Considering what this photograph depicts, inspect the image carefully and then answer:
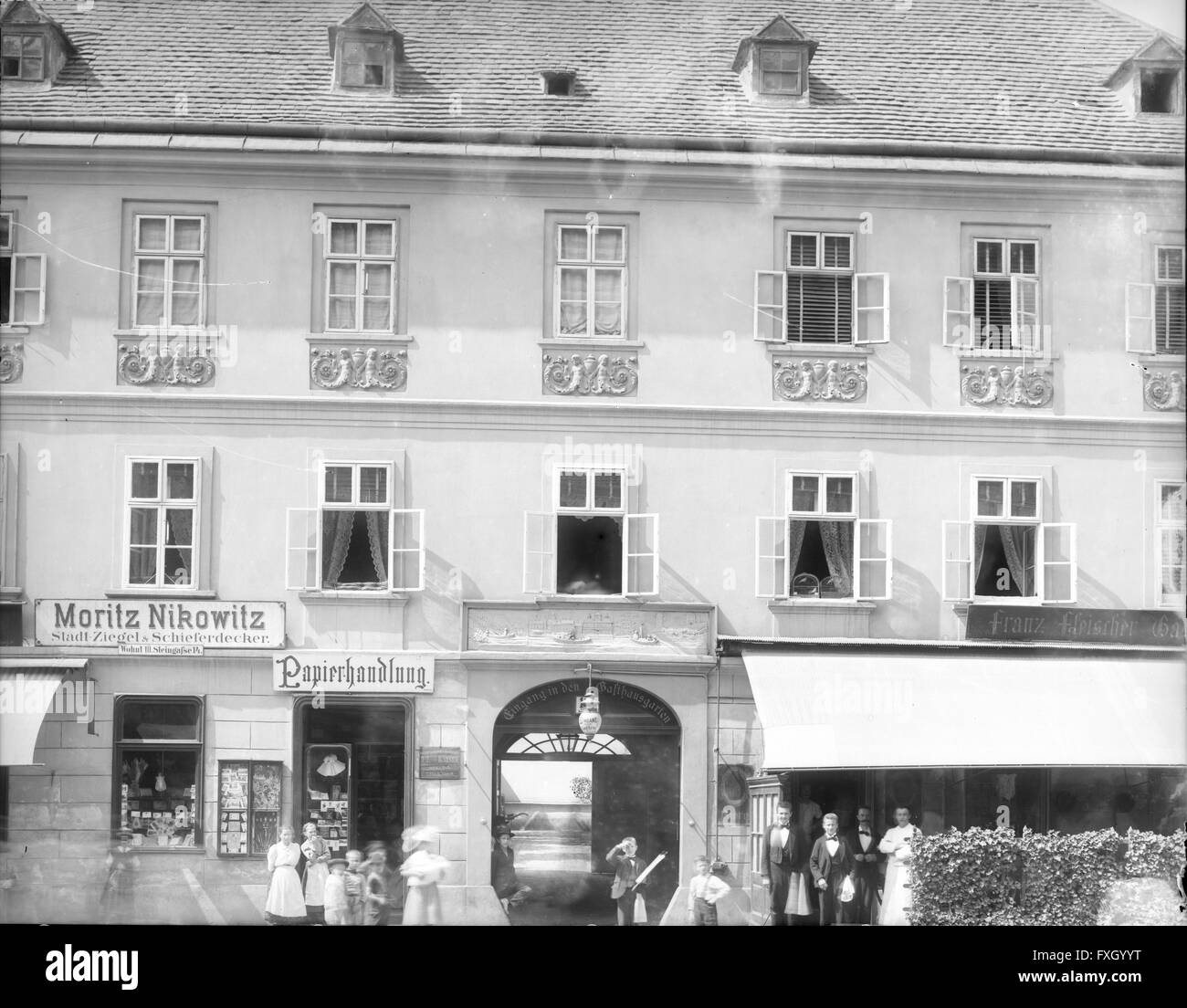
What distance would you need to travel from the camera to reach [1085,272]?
29.0 feet

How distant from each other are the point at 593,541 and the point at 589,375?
85cm

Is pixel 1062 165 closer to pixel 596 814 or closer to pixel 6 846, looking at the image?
pixel 596 814

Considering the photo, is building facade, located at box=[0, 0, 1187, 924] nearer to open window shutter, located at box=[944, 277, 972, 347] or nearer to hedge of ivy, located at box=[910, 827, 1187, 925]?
open window shutter, located at box=[944, 277, 972, 347]

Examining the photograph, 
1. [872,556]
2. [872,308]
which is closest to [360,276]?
[872,308]

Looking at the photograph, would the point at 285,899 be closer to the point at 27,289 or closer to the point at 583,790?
the point at 583,790

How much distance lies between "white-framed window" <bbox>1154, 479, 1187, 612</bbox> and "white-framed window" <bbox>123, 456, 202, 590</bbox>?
4.87 metres

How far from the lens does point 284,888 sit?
26.3ft

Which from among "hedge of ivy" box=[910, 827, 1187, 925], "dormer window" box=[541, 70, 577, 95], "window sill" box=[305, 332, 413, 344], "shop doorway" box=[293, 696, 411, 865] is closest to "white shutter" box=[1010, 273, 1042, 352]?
"dormer window" box=[541, 70, 577, 95]

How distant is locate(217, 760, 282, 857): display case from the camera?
324 inches

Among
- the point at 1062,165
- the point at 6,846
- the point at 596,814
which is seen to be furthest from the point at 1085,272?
the point at 6,846

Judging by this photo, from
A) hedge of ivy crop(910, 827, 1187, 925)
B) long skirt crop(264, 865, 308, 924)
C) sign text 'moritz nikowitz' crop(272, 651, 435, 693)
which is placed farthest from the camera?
sign text 'moritz nikowitz' crop(272, 651, 435, 693)

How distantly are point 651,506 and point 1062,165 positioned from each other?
279cm

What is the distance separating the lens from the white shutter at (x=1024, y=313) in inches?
355

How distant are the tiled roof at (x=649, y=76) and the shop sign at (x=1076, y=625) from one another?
7.69 feet
